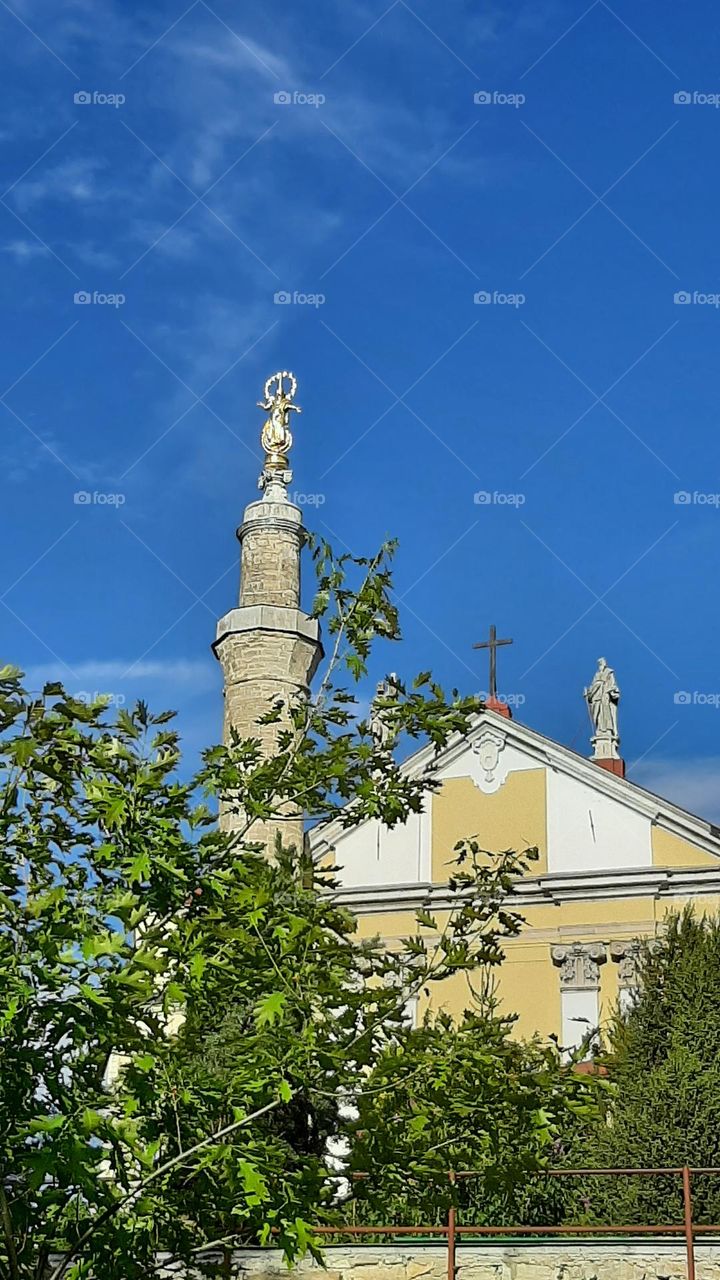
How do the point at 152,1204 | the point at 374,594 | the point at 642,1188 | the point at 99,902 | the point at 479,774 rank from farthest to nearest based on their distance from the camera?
the point at 479,774 < the point at 642,1188 < the point at 374,594 < the point at 99,902 < the point at 152,1204

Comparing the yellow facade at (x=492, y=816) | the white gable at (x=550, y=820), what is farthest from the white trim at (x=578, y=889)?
the yellow facade at (x=492, y=816)

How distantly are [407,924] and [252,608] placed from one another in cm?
843

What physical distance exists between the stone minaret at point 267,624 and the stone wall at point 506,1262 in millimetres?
9698

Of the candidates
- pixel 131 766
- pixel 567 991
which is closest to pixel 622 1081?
pixel 567 991

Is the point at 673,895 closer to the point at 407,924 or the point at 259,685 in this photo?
the point at 407,924

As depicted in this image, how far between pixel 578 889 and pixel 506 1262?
51.1 feet

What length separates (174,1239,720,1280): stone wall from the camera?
12102 mm

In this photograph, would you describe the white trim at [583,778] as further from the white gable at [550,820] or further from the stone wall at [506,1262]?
the stone wall at [506,1262]

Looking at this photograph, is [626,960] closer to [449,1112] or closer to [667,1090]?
[667,1090]

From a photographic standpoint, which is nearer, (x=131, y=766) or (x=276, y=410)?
(x=131, y=766)

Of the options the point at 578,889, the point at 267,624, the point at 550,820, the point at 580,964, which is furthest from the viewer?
the point at 550,820

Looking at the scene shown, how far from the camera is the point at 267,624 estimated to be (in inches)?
882

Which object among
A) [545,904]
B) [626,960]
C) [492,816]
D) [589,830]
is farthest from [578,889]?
[492,816]

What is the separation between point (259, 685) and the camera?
22375 millimetres
